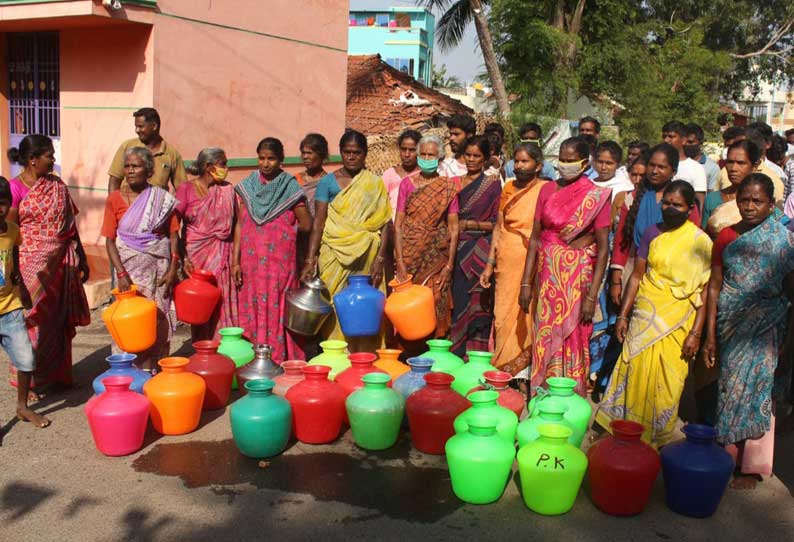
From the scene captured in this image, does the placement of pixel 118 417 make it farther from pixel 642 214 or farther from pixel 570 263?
pixel 642 214

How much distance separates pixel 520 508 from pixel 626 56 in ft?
60.2

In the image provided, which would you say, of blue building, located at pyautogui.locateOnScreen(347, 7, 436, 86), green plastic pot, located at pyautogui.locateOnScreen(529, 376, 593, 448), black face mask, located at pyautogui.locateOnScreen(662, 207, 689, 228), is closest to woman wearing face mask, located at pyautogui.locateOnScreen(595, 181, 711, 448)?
black face mask, located at pyautogui.locateOnScreen(662, 207, 689, 228)

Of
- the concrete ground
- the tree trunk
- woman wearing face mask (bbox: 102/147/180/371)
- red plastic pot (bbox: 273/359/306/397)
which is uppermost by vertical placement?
the tree trunk

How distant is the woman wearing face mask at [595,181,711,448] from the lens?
4492mm

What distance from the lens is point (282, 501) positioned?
3.98m

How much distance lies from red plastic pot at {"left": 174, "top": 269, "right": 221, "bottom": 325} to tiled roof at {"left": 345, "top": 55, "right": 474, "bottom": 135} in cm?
958

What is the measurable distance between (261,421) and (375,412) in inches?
25.1

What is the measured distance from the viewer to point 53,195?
5.25 metres

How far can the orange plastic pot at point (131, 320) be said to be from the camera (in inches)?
205

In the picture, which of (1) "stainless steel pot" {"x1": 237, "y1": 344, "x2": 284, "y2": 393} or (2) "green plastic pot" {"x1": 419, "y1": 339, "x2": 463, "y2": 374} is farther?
(1) "stainless steel pot" {"x1": 237, "y1": 344, "x2": 284, "y2": 393}

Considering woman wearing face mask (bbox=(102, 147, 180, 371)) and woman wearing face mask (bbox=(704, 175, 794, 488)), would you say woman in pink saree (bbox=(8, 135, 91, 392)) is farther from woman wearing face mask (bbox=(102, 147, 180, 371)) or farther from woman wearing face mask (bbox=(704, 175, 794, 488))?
woman wearing face mask (bbox=(704, 175, 794, 488))

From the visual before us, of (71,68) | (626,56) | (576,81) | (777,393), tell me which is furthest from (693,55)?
(777,393)

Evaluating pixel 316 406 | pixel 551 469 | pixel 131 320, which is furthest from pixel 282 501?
pixel 131 320

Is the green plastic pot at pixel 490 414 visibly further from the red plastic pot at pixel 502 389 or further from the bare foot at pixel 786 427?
the bare foot at pixel 786 427
